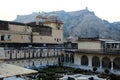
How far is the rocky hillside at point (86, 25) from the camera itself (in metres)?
125

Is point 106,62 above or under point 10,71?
under

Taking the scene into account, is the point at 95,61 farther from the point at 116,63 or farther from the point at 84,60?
the point at 116,63

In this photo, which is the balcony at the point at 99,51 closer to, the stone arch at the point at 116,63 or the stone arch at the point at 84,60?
the stone arch at the point at 84,60

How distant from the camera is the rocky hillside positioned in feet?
411

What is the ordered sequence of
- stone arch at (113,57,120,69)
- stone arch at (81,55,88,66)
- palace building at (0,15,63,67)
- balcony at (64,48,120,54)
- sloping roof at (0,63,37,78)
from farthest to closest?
stone arch at (81,55,88,66) → palace building at (0,15,63,67) → stone arch at (113,57,120,69) → balcony at (64,48,120,54) → sloping roof at (0,63,37,78)

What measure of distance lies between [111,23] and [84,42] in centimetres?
11119

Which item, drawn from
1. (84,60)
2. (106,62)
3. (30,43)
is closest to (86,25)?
(84,60)

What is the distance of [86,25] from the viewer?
440 feet

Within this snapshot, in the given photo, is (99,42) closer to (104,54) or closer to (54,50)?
(104,54)

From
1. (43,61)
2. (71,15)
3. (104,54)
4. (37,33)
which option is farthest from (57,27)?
(71,15)

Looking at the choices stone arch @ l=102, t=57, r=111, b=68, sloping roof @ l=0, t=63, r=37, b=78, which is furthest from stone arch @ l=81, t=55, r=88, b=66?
sloping roof @ l=0, t=63, r=37, b=78

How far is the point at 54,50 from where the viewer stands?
156 ft

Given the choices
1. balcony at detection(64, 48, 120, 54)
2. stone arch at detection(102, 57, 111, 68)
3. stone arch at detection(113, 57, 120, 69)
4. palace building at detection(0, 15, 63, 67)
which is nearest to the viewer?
balcony at detection(64, 48, 120, 54)

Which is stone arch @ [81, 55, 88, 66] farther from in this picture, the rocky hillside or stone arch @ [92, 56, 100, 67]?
the rocky hillside
